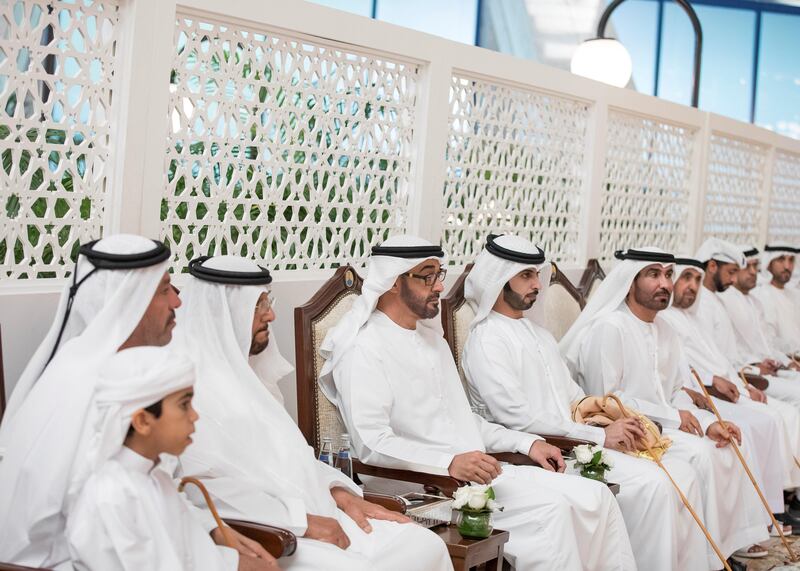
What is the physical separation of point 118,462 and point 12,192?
1.35 meters

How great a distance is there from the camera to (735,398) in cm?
556

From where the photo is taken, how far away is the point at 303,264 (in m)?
4.22

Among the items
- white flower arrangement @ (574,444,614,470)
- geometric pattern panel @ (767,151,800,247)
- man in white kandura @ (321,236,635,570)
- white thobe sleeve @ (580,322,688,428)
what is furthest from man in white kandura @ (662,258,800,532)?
geometric pattern panel @ (767,151,800,247)

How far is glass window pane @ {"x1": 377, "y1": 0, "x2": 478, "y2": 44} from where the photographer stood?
37.0 feet

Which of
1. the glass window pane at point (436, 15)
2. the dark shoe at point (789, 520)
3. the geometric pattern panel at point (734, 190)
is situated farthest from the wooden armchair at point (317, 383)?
the glass window pane at point (436, 15)

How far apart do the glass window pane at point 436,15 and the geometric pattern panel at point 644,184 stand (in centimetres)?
494

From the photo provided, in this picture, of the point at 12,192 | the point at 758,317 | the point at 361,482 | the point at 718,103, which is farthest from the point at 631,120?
the point at 718,103

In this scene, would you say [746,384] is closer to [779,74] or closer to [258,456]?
[258,456]

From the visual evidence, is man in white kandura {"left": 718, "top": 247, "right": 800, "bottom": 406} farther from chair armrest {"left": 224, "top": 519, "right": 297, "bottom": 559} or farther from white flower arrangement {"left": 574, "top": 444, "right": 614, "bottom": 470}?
chair armrest {"left": 224, "top": 519, "right": 297, "bottom": 559}

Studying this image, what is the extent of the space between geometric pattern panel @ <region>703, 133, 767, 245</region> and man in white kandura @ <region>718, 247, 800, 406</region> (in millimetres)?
468

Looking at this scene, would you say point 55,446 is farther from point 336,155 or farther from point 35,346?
point 336,155

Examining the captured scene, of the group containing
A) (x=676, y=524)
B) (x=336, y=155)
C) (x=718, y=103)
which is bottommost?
(x=676, y=524)

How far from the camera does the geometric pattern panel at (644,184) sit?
6.15m

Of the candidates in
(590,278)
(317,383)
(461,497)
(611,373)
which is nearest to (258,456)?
(461,497)
